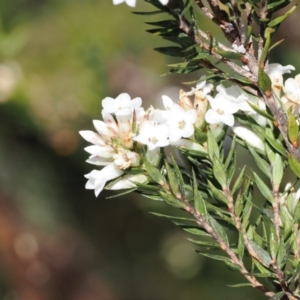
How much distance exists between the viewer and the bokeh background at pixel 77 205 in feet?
4.61

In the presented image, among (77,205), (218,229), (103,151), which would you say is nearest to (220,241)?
(218,229)

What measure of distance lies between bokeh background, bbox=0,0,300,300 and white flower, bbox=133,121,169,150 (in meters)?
0.90

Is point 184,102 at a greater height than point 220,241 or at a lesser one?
greater

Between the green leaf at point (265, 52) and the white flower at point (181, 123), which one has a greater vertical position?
the green leaf at point (265, 52)

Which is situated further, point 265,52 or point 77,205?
point 77,205

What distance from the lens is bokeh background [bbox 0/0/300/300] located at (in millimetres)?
1404

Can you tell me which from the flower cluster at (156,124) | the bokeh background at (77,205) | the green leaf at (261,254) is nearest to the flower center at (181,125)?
the flower cluster at (156,124)

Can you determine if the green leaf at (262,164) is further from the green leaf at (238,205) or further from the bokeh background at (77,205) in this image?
the bokeh background at (77,205)

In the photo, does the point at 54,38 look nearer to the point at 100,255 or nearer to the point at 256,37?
the point at 100,255

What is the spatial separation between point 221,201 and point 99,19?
1.74 meters

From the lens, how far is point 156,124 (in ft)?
1.31

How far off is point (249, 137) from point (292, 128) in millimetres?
57

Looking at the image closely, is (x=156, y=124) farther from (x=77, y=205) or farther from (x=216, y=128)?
(x=77, y=205)

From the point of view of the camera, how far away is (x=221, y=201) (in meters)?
0.44
